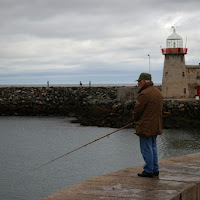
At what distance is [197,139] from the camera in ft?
84.4

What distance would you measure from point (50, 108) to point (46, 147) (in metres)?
20.1

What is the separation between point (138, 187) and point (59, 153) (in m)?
17.0

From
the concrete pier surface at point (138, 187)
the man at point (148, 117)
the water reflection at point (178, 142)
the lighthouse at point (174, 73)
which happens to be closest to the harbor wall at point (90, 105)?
the water reflection at point (178, 142)

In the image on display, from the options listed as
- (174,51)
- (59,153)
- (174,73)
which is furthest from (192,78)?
(59,153)

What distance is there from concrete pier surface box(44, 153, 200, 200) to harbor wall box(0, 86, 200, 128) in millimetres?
24735

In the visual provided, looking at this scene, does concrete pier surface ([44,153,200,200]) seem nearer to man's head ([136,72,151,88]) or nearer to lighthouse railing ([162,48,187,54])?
man's head ([136,72,151,88])

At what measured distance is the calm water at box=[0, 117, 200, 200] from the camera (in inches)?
587

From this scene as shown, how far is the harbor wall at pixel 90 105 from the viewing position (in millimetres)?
32875

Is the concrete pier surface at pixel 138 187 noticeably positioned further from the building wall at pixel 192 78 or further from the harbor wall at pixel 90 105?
the building wall at pixel 192 78

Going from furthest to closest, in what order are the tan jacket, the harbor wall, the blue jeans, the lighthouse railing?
the lighthouse railing, the harbor wall, the blue jeans, the tan jacket

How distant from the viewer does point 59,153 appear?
72.6 ft

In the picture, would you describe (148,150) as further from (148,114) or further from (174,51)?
(174,51)

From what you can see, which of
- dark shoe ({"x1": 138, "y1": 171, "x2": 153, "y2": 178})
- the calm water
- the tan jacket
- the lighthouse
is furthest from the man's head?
the lighthouse

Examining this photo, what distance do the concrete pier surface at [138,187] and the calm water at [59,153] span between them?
7500 mm
